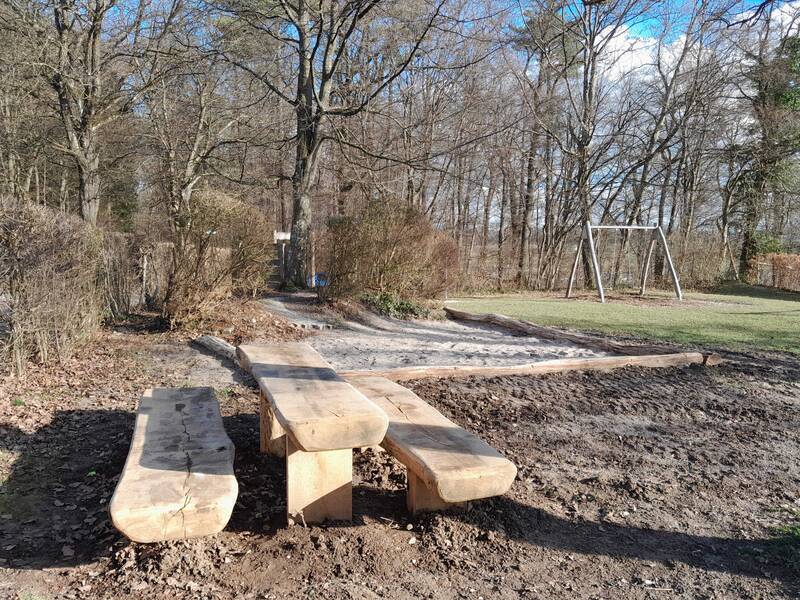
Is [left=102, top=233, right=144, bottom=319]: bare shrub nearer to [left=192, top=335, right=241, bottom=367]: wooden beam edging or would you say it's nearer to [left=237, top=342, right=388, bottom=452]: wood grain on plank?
[left=192, top=335, right=241, bottom=367]: wooden beam edging

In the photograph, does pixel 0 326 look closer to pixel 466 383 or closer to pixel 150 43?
pixel 466 383

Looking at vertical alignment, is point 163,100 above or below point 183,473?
above

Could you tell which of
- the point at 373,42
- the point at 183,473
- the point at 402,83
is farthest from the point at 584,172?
the point at 183,473

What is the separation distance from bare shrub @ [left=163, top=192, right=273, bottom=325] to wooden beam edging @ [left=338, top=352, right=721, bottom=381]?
3.37m

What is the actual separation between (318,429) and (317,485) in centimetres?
51

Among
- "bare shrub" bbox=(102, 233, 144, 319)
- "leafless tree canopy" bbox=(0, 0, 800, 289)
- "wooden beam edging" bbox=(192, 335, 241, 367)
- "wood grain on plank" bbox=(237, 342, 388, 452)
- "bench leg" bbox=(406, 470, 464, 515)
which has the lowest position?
"bench leg" bbox=(406, 470, 464, 515)

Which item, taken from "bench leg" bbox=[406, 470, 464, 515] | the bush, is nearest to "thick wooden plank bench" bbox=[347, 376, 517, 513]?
"bench leg" bbox=[406, 470, 464, 515]

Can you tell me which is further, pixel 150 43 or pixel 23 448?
pixel 150 43

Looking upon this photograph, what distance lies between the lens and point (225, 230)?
8.09m

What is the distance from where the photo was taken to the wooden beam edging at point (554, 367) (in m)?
5.78

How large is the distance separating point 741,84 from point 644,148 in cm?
441

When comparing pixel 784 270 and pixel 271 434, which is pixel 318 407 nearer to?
pixel 271 434

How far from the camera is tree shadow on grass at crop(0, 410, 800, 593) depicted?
8.80 feet

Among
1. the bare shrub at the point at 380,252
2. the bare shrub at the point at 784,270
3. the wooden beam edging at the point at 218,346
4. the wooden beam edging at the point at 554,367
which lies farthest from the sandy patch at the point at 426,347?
the bare shrub at the point at 784,270
